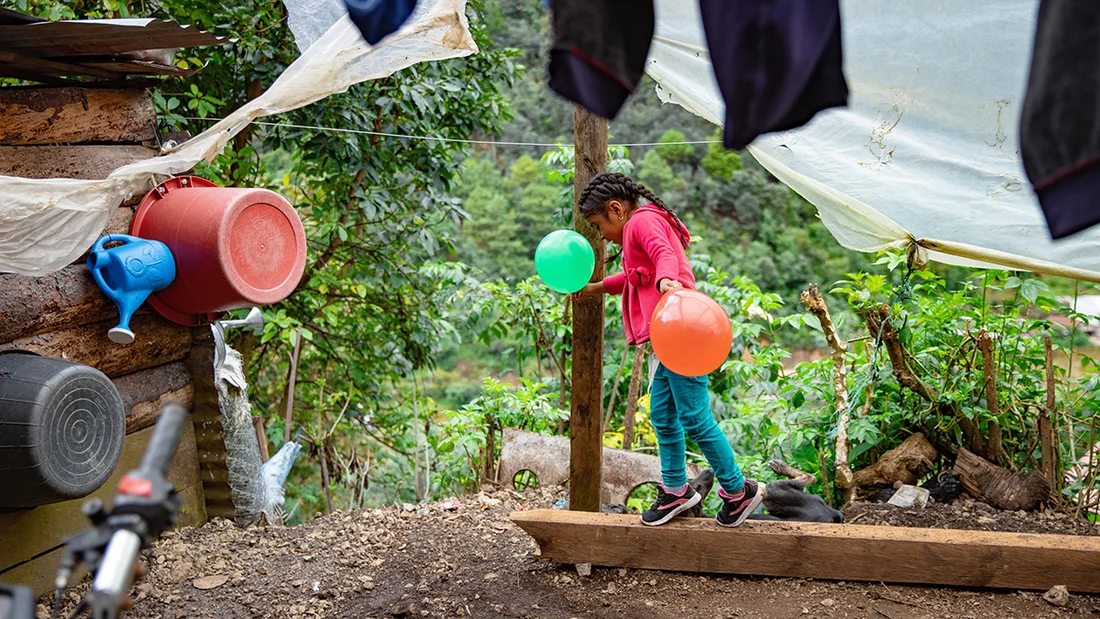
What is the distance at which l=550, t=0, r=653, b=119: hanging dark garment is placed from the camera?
5.06ft

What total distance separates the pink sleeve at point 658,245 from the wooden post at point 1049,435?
221 centimetres

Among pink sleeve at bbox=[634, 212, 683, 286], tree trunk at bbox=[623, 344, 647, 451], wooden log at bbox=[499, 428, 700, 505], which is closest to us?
pink sleeve at bbox=[634, 212, 683, 286]

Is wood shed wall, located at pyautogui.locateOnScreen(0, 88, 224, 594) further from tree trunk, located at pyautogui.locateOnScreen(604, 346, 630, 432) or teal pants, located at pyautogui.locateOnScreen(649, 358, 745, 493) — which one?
tree trunk, located at pyautogui.locateOnScreen(604, 346, 630, 432)

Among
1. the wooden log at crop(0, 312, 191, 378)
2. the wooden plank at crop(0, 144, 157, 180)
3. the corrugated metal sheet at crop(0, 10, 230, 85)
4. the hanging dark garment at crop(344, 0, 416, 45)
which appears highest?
the corrugated metal sheet at crop(0, 10, 230, 85)

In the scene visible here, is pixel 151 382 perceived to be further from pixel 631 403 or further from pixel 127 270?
pixel 631 403

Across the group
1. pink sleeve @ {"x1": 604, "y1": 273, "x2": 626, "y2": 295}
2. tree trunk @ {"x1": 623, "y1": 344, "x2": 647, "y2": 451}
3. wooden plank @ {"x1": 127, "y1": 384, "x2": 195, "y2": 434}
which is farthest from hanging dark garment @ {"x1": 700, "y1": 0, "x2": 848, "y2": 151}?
tree trunk @ {"x1": 623, "y1": 344, "x2": 647, "y2": 451}

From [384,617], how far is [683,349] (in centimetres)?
172

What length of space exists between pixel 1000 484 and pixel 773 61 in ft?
11.2

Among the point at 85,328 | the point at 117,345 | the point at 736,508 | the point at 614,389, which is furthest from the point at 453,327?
the point at 736,508

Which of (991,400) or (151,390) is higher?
(151,390)

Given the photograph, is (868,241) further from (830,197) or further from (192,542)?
(192,542)

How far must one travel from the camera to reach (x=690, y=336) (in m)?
2.61

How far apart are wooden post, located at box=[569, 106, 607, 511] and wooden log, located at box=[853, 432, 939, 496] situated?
1614mm

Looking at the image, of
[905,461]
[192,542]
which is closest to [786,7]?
[905,461]
